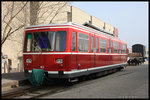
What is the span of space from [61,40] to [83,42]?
55.2 inches

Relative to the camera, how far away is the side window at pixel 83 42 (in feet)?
32.9

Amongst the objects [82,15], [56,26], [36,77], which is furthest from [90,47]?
[82,15]

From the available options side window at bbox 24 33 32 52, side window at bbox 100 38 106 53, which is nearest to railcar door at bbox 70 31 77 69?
side window at bbox 24 33 32 52

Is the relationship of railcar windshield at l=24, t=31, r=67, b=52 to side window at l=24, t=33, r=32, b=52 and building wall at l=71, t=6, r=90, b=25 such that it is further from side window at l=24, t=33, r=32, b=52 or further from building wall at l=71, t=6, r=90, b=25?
building wall at l=71, t=6, r=90, b=25

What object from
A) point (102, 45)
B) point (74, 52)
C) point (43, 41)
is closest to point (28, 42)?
point (43, 41)

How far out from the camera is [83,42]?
408 inches

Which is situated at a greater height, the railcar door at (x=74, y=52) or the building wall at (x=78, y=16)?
the building wall at (x=78, y=16)

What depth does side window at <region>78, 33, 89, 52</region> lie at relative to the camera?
1002 centimetres

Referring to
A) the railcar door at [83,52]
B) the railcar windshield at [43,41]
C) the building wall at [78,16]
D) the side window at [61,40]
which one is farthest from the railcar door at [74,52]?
the building wall at [78,16]

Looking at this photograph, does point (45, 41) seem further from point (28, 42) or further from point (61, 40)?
point (28, 42)

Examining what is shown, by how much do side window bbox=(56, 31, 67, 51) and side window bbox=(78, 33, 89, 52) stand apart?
0.96 metres

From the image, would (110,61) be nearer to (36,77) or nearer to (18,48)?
(36,77)

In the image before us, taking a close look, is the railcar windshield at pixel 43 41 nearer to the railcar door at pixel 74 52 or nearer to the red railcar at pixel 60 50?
the red railcar at pixel 60 50

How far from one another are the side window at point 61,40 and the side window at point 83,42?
37.6 inches
